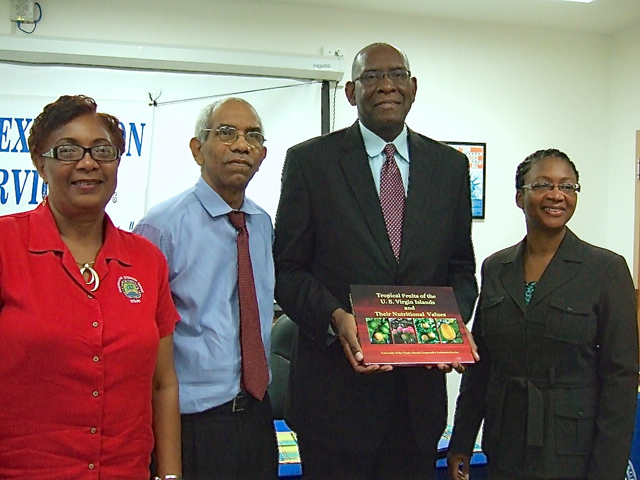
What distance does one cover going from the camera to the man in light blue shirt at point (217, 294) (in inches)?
68.5

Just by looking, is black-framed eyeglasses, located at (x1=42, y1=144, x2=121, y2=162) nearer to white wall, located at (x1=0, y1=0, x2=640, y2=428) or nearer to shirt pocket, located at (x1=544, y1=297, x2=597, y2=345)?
A: shirt pocket, located at (x1=544, y1=297, x2=597, y2=345)

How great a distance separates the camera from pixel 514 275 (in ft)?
6.60

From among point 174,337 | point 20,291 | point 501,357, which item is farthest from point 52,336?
point 501,357

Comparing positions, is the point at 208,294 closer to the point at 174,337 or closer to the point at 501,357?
the point at 174,337

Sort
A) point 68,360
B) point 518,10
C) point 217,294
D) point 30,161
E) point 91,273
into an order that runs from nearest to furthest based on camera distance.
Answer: point 68,360
point 91,273
point 217,294
point 30,161
point 518,10

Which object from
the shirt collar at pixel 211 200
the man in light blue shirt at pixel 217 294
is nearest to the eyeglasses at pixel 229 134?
the man in light blue shirt at pixel 217 294

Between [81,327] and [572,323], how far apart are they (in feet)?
4.51

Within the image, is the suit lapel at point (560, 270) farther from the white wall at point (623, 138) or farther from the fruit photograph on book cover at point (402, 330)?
the white wall at point (623, 138)

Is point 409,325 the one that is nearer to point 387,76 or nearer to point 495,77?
point 387,76

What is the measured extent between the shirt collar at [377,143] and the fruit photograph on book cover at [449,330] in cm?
51

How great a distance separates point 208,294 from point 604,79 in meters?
4.10

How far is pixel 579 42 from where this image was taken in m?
4.68

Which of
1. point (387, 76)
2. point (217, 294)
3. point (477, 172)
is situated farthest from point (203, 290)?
point (477, 172)

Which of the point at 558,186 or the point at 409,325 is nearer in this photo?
the point at 409,325
